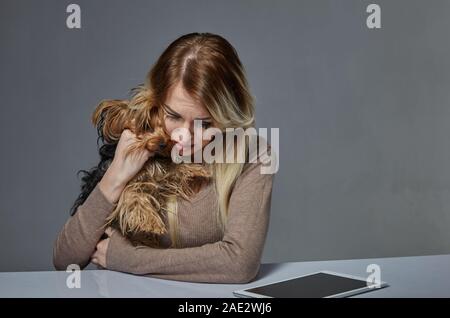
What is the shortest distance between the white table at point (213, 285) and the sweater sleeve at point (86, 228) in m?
0.10

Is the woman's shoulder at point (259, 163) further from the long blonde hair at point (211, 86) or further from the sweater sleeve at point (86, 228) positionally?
the sweater sleeve at point (86, 228)

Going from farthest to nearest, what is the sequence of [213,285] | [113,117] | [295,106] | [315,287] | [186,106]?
1. [295,106]
2. [113,117]
3. [186,106]
4. [213,285]
5. [315,287]

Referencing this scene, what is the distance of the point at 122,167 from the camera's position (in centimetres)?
192

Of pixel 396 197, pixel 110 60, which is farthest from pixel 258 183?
pixel 396 197

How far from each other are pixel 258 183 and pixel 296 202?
2.00 metres

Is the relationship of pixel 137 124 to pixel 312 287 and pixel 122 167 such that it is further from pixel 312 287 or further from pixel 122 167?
pixel 312 287

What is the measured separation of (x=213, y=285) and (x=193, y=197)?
1.32ft

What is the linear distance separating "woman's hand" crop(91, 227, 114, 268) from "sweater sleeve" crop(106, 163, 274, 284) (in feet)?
0.09

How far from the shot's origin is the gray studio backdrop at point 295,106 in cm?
357

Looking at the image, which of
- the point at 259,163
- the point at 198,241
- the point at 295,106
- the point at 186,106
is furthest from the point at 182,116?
the point at 295,106

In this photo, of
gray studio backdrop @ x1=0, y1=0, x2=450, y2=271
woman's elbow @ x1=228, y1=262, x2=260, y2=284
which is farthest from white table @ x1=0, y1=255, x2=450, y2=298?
gray studio backdrop @ x1=0, y1=0, x2=450, y2=271

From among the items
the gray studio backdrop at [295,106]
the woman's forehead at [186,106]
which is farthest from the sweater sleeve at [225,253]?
the gray studio backdrop at [295,106]

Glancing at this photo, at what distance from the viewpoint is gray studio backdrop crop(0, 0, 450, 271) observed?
3.57 metres
